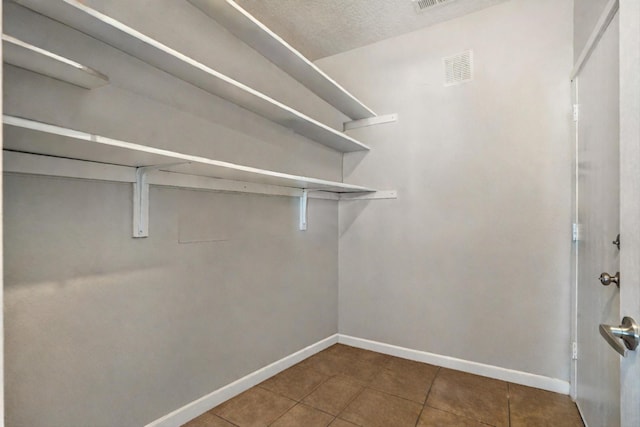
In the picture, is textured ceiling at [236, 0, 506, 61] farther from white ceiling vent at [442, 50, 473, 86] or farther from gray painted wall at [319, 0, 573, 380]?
white ceiling vent at [442, 50, 473, 86]

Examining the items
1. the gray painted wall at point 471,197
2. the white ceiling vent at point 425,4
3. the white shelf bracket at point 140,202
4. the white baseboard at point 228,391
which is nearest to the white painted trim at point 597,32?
the gray painted wall at point 471,197

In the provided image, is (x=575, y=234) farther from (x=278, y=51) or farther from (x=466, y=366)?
(x=278, y=51)

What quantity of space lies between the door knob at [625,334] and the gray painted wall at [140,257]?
1.75 m

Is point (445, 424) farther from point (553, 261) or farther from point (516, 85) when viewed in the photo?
point (516, 85)

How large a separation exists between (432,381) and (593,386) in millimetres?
931

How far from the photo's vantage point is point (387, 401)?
81.0 inches

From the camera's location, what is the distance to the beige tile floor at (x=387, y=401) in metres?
1.85

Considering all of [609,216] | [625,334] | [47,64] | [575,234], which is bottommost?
[625,334]

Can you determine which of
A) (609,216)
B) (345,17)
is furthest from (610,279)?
(345,17)

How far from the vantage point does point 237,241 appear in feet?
6.89

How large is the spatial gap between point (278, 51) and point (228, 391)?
214 cm

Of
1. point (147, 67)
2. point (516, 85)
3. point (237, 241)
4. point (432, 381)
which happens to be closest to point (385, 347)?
point (432, 381)

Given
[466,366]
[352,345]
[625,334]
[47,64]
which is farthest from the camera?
[352,345]

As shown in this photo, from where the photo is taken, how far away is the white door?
2.53ft
